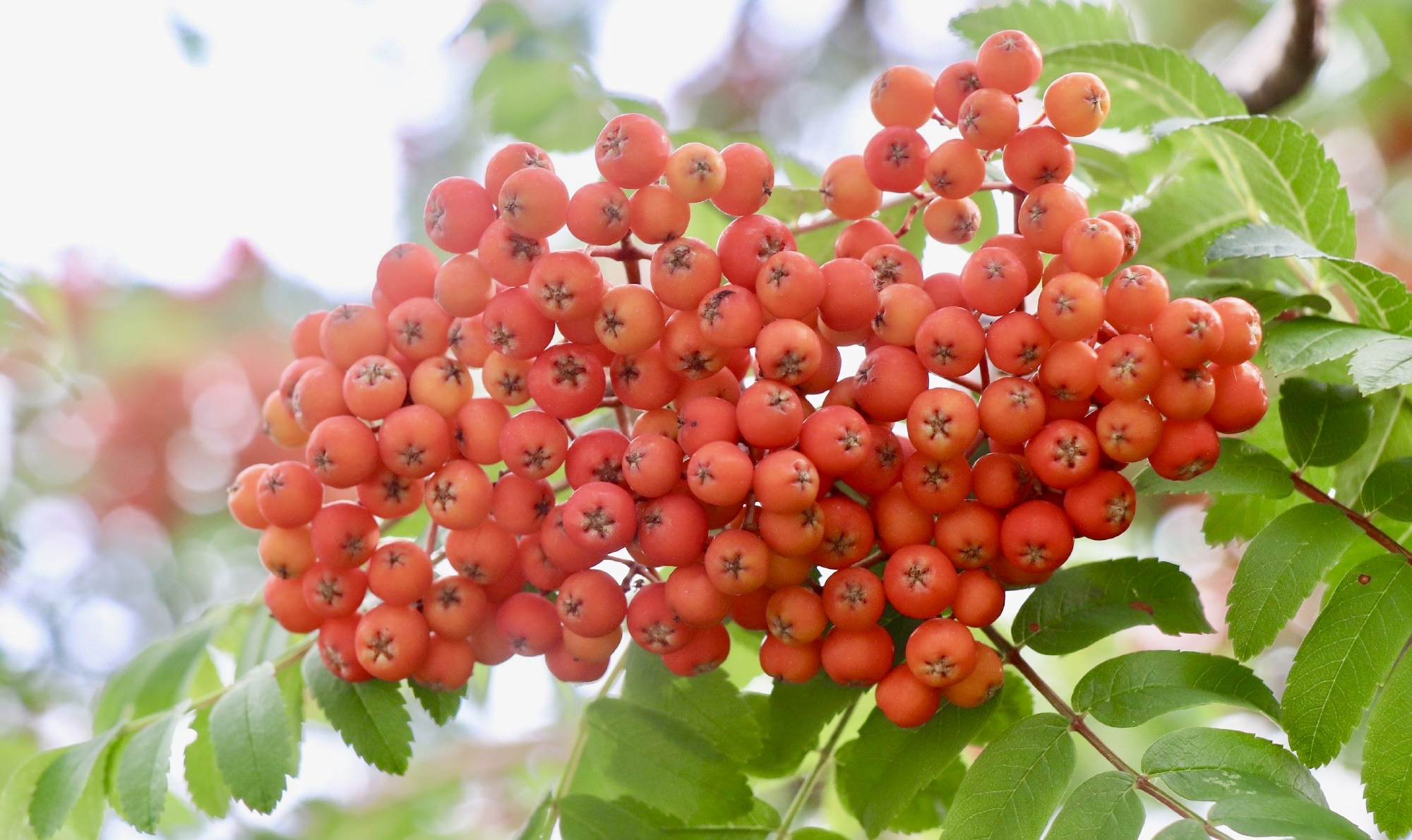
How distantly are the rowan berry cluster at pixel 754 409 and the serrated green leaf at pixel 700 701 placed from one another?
21cm

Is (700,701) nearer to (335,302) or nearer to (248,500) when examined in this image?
(248,500)

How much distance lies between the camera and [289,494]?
1716mm

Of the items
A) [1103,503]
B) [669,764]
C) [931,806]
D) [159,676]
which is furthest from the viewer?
[159,676]

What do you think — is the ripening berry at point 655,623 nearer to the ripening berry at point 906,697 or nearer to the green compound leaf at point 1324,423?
the ripening berry at point 906,697

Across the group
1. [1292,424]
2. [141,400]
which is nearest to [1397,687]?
[1292,424]

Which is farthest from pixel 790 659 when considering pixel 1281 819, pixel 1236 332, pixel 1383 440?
pixel 1383 440

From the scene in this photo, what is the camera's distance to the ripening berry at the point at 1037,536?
58.6 inches

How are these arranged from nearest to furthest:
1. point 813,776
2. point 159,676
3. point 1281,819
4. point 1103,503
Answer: point 1281,819 → point 1103,503 → point 813,776 → point 159,676

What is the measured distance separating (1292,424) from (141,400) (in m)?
5.10

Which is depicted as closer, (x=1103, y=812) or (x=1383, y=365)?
(x=1383, y=365)

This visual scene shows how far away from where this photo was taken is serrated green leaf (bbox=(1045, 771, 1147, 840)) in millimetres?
1482

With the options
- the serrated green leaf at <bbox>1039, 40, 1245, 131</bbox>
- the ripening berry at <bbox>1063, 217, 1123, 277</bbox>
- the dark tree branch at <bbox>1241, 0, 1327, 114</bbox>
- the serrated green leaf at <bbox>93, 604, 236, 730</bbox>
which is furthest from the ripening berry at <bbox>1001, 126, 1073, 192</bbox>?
the serrated green leaf at <bbox>93, 604, 236, 730</bbox>

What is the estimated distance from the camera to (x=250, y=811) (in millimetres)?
1727

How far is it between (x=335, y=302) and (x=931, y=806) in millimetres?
3863
